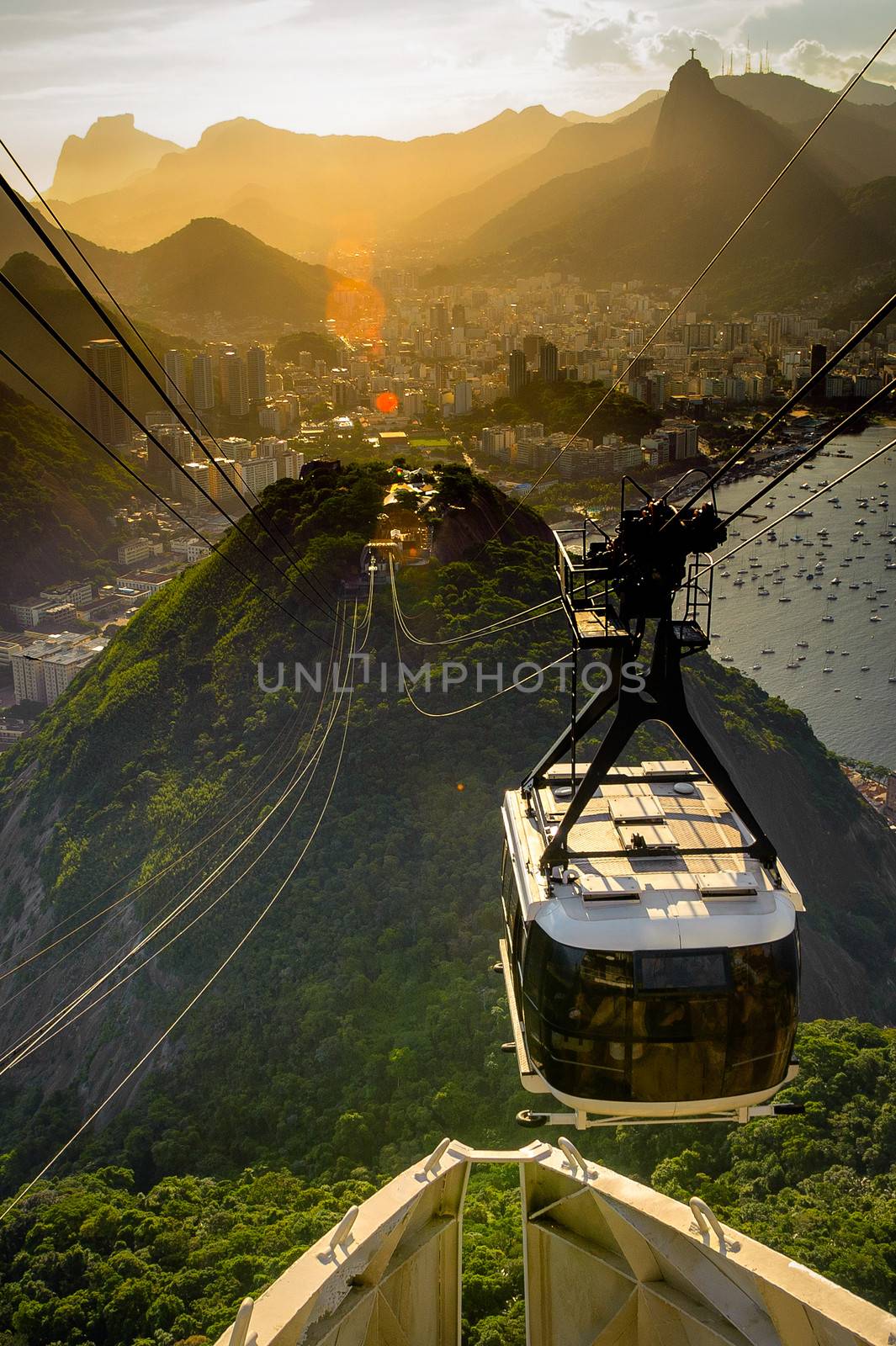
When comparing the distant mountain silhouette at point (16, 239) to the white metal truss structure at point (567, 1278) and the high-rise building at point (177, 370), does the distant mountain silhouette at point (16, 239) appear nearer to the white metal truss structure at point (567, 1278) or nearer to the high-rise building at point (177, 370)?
the high-rise building at point (177, 370)

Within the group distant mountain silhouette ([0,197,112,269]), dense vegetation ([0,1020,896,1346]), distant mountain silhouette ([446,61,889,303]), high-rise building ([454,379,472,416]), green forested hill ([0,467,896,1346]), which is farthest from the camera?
distant mountain silhouette ([0,197,112,269])

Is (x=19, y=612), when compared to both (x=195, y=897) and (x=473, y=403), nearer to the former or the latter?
(x=473, y=403)

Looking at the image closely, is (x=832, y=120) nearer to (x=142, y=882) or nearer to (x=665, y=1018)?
(x=142, y=882)

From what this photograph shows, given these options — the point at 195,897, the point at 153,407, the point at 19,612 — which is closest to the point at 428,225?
the point at 153,407

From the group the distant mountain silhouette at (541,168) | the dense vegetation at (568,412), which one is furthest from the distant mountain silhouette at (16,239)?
the dense vegetation at (568,412)

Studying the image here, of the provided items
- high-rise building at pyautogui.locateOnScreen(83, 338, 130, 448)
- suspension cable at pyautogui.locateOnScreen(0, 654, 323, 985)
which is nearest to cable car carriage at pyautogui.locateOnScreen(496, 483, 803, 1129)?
suspension cable at pyautogui.locateOnScreen(0, 654, 323, 985)

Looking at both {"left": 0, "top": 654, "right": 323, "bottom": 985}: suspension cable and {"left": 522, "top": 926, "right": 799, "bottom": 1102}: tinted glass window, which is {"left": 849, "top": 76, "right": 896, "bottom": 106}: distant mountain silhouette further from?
{"left": 522, "top": 926, "right": 799, "bottom": 1102}: tinted glass window
